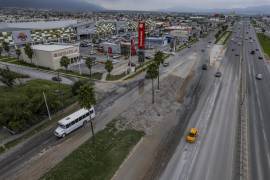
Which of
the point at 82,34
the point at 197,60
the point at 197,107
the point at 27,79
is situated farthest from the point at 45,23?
the point at 197,107

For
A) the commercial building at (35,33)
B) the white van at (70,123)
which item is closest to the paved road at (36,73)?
the white van at (70,123)

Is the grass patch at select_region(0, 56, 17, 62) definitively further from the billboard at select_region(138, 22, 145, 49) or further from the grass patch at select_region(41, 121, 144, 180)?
the grass patch at select_region(41, 121, 144, 180)

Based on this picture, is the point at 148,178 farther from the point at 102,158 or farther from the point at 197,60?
the point at 197,60

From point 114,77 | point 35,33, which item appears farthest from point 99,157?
point 35,33

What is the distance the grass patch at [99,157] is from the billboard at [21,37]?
96.6 meters

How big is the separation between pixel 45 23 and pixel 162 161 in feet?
434

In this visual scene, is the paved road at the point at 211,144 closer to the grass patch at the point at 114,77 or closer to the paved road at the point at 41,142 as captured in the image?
the paved road at the point at 41,142

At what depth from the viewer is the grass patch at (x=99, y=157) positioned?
27344mm

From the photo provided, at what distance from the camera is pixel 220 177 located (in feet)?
88.5

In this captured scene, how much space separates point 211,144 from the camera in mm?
33750

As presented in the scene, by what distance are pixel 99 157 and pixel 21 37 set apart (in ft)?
341

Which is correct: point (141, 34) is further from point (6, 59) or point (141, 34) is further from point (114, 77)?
point (6, 59)

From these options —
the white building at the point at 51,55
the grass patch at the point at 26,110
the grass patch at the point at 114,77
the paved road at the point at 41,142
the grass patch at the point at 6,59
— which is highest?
the white building at the point at 51,55

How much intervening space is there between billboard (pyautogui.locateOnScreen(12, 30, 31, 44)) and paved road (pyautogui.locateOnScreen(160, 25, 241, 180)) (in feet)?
328
